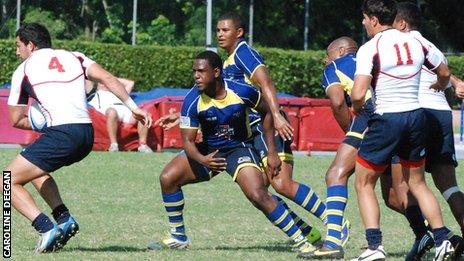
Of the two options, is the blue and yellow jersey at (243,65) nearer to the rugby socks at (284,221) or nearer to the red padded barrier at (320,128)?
the rugby socks at (284,221)

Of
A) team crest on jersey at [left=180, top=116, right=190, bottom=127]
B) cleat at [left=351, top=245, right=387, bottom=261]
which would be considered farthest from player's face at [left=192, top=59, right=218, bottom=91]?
cleat at [left=351, top=245, right=387, bottom=261]

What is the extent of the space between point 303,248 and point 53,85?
2290 millimetres

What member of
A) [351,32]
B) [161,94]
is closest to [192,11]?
[351,32]

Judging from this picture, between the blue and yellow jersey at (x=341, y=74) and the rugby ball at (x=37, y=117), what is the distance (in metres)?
2.22

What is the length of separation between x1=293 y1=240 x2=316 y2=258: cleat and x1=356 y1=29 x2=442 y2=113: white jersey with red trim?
1.36 m

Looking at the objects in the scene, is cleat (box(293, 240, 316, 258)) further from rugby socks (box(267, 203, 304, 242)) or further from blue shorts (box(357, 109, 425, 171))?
blue shorts (box(357, 109, 425, 171))

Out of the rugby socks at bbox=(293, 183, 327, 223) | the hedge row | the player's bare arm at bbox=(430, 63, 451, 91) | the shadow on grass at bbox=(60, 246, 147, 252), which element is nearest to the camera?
the player's bare arm at bbox=(430, 63, 451, 91)

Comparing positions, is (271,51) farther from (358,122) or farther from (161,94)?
(358,122)

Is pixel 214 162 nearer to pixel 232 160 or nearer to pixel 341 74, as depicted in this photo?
pixel 232 160

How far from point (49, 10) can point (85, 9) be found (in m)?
1.86

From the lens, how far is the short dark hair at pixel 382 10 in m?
8.93

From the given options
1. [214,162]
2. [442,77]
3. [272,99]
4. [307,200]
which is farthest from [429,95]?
[214,162]

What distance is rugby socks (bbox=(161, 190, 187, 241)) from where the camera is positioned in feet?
34.0

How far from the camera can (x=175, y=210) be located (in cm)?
1038
